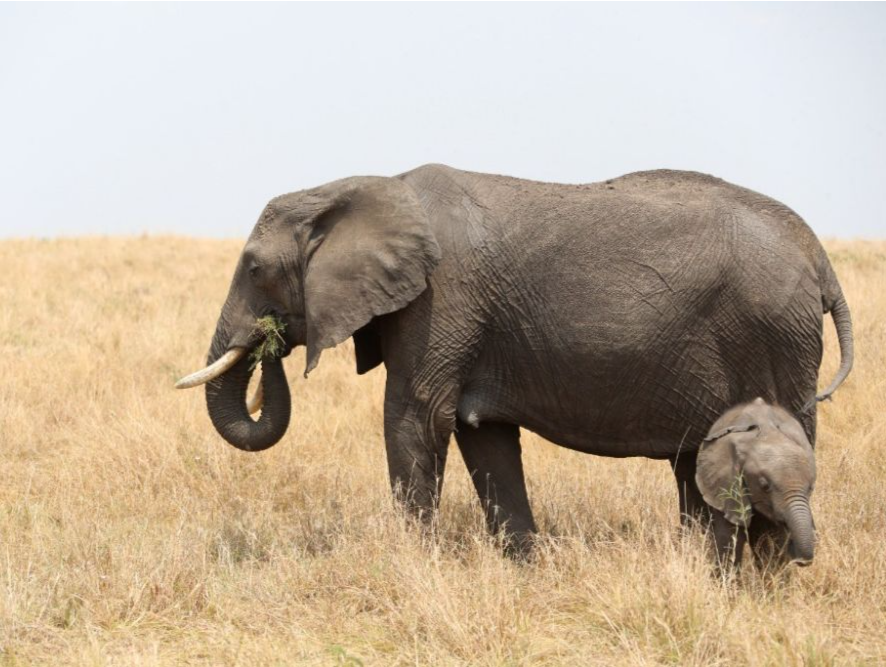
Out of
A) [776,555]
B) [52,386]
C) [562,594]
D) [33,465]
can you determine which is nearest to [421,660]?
[562,594]

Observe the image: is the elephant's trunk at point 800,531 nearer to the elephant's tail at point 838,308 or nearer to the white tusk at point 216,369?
the elephant's tail at point 838,308

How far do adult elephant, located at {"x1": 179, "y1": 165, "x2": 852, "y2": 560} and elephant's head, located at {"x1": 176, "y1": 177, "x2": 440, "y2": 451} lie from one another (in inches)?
0.4

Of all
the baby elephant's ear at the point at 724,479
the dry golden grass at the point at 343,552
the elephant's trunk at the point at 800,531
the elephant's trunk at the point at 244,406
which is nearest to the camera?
the dry golden grass at the point at 343,552

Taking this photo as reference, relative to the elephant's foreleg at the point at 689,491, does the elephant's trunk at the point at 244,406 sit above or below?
above

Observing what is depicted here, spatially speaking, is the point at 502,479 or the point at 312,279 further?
the point at 502,479

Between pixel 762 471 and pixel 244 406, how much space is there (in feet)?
9.88

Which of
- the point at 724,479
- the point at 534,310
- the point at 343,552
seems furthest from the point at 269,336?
the point at 724,479

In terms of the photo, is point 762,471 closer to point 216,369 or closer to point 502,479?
point 502,479

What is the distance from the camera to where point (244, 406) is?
6.79 metres

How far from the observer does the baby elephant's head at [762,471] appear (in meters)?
5.23

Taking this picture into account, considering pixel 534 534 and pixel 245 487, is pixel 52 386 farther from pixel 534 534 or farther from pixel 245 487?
pixel 534 534

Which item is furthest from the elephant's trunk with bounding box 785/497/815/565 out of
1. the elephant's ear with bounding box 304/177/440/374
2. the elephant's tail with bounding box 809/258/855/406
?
the elephant's ear with bounding box 304/177/440/374

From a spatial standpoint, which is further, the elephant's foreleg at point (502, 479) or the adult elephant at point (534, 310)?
the elephant's foreleg at point (502, 479)

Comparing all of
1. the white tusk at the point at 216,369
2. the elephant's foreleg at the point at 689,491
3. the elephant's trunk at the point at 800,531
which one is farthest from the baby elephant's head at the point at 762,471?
the white tusk at the point at 216,369
